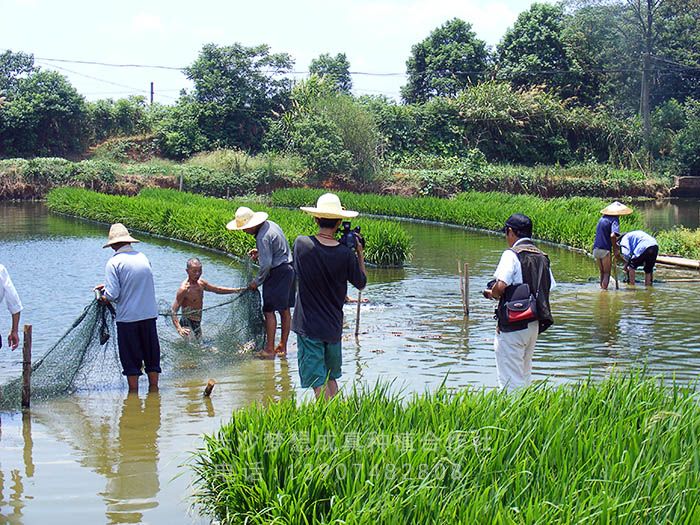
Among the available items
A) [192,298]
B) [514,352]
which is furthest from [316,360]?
[192,298]

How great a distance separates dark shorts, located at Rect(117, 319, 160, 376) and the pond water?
29 cm

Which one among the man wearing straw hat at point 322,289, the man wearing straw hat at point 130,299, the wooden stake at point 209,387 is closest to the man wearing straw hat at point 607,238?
the wooden stake at point 209,387

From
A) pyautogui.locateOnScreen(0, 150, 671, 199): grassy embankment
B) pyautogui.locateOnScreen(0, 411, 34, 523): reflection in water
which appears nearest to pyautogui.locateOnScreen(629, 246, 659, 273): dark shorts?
pyautogui.locateOnScreen(0, 411, 34, 523): reflection in water

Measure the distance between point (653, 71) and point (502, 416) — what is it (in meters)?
54.2

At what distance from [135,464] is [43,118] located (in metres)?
43.2

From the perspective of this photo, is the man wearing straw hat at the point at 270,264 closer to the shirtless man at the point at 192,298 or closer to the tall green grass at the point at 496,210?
the shirtless man at the point at 192,298

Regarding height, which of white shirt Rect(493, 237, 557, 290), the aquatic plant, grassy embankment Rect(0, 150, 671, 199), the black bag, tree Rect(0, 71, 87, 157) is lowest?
the aquatic plant

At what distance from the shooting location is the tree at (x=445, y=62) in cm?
5391

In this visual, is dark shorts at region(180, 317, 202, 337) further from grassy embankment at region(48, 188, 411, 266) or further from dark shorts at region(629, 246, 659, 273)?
grassy embankment at region(48, 188, 411, 266)

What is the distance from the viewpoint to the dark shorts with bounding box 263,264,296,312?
31.4ft

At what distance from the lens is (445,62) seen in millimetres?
54000

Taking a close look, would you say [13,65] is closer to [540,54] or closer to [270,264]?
[540,54]

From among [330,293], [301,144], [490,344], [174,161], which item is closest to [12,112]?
[174,161]

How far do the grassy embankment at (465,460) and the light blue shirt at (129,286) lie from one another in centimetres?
241
